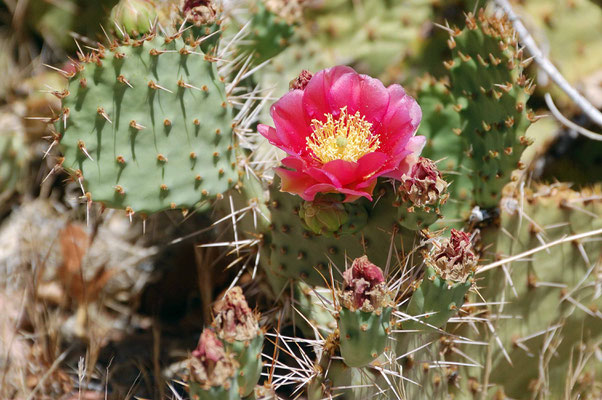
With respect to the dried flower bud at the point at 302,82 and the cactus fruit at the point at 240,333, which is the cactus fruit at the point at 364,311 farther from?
the dried flower bud at the point at 302,82

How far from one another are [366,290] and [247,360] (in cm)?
21

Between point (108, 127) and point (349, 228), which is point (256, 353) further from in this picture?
point (108, 127)

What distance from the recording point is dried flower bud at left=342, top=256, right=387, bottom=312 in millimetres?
1059

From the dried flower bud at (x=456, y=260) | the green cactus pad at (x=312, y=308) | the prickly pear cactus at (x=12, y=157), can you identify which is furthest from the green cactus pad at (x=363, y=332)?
the prickly pear cactus at (x=12, y=157)

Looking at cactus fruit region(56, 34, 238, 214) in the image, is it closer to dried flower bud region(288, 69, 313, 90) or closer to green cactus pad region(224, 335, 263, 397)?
dried flower bud region(288, 69, 313, 90)

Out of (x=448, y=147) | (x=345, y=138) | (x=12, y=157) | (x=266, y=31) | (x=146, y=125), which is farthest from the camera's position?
(x=12, y=157)

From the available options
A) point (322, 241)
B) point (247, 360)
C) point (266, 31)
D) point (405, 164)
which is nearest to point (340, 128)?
point (405, 164)

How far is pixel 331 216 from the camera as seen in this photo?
49.7 inches

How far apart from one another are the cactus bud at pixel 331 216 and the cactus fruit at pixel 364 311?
0.64 feet

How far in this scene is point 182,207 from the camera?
55.8 inches

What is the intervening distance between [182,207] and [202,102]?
0.22m

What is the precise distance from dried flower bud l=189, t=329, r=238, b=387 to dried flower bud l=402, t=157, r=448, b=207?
0.41 meters

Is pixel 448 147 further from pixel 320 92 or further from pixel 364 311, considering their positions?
pixel 364 311

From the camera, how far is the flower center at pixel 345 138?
1.25m
